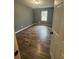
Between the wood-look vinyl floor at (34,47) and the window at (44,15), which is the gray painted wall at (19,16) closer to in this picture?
the wood-look vinyl floor at (34,47)

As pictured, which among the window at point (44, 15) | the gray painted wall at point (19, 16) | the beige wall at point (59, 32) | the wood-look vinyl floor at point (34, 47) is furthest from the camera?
the window at point (44, 15)

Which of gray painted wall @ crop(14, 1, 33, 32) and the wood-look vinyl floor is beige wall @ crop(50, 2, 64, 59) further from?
gray painted wall @ crop(14, 1, 33, 32)

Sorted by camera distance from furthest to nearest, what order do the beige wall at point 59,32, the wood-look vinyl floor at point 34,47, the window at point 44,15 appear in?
the window at point 44,15 → the wood-look vinyl floor at point 34,47 → the beige wall at point 59,32

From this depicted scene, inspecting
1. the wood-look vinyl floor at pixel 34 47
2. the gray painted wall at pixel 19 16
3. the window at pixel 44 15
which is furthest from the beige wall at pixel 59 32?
the window at pixel 44 15

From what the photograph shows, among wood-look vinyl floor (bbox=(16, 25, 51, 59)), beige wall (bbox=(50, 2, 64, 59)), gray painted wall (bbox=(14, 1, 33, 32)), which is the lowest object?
wood-look vinyl floor (bbox=(16, 25, 51, 59))

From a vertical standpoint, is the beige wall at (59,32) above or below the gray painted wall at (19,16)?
below

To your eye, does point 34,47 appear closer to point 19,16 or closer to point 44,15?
point 19,16

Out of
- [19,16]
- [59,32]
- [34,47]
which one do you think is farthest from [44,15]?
[59,32]

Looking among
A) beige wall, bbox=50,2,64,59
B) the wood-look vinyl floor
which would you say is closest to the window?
the wood-look vinyl floor

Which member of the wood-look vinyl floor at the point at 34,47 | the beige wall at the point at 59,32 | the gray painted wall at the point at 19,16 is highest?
the gray painted wall at the point at 19,16
